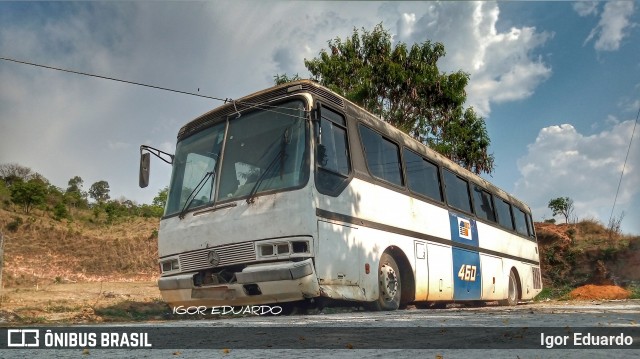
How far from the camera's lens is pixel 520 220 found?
16.4 metres

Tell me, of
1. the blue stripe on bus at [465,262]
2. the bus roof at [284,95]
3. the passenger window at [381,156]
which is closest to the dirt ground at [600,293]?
the blue stripe on bus at [465,262]


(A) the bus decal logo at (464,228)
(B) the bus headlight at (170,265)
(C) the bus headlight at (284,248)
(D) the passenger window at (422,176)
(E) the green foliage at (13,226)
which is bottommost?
(B) the bus headlight at (170,265)

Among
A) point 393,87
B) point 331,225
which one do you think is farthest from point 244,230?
Answer: point 393,87

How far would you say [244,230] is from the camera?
707 centimetres

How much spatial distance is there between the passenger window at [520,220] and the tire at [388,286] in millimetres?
8596

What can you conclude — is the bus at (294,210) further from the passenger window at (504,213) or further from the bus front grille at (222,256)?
the passenger window at (504,213)

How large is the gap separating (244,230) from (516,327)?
155 inches

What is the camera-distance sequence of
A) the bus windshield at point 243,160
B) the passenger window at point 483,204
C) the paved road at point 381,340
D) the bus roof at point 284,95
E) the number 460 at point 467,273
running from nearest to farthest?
the paved road at point 381,340 < the bus windshield at point 243,160 < the bus roof at point 284,95 < the number 460 at point 467,273 < the passenger window at point 483,204

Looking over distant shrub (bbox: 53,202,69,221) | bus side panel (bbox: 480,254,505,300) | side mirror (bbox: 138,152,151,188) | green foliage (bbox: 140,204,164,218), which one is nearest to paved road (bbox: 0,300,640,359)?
side mirror (bbox: 138,152,151,188)

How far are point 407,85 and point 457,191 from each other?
10348 mm

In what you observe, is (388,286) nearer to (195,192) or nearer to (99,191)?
(195,192)

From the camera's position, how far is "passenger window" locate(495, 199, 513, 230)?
14.2 metres

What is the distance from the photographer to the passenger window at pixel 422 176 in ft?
31.2

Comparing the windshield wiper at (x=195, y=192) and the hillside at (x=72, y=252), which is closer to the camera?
the windshield wiper at (x=195, y=192)
